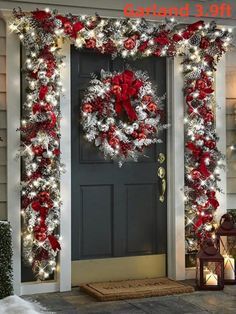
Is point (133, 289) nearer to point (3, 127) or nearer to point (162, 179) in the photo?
point (162, 179)

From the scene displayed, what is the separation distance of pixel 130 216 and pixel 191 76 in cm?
139

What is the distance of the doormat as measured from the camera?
4.93m

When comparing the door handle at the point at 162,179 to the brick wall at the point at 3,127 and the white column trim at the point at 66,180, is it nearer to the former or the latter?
the white column trim at the point at 66,180

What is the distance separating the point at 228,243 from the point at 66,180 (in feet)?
5.50

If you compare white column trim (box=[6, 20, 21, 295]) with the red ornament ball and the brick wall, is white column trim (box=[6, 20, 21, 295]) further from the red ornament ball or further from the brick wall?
the red ornament ball

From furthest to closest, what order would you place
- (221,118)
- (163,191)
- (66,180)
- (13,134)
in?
(221,118)
(163,191)
(66,180)
(13,134)

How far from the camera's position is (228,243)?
5.68m

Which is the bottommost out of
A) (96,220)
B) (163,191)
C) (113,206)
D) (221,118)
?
(96,220)

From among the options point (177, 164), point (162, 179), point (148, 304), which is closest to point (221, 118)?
point (177, 164)

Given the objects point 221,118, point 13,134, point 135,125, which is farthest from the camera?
point 221,118

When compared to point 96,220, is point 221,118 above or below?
above

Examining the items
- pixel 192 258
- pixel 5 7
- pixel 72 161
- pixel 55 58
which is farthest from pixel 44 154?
pixel 192 258

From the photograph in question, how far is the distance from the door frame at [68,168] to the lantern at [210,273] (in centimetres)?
34
